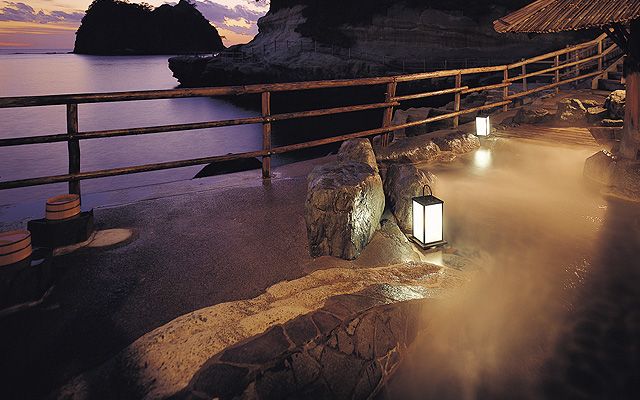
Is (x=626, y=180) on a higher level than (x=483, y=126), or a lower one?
lower

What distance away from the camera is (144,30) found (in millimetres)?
155000

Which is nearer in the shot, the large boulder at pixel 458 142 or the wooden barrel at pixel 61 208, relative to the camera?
the wooden barrel at pixel 61 208

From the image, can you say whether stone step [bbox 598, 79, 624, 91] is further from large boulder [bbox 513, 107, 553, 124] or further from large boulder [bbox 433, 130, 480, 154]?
large boulder [bbox 433, 130, 480, 154]

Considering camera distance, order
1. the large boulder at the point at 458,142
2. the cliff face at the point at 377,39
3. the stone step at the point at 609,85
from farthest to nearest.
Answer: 1. the cliff face at the point at 377,39
2. the stone step at the point at 609,85
3. the large boulder at the point at 458,142

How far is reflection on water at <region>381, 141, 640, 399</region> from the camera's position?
2.52 meters

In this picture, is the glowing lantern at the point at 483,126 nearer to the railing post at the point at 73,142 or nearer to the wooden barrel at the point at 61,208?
the railing post at the point at 73,142

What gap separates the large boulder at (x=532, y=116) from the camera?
944 centimetres

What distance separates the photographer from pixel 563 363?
8.43 feet

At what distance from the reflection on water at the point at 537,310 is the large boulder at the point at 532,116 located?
517 cm

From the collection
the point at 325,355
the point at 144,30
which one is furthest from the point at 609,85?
the point at 144,30

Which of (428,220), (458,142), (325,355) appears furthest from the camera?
(458,142)

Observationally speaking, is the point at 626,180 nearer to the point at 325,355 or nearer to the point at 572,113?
the point at 572,113

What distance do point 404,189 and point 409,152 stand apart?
265cm

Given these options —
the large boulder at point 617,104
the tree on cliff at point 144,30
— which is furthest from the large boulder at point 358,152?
the tree on cliff at point 144,30
